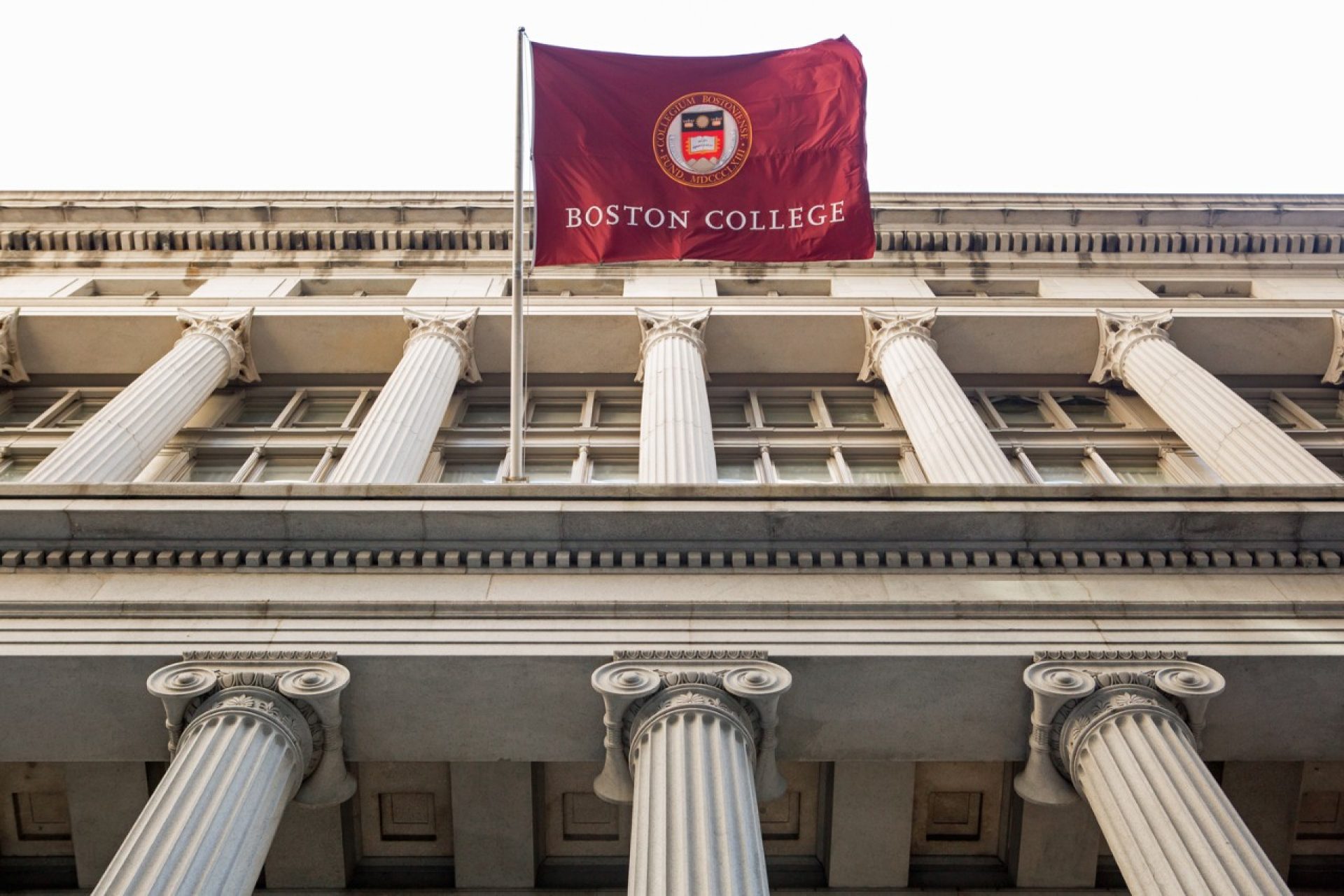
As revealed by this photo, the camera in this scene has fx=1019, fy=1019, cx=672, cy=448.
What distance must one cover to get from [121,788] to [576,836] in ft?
16.8

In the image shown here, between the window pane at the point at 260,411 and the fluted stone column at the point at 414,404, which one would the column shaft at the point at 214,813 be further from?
the window pane at the point at 260,411

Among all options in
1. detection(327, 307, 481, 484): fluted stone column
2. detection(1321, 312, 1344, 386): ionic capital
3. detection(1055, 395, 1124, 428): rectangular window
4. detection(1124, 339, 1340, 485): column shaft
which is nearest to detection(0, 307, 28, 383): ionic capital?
detection(327, 307, 481, 484): fluted stone column

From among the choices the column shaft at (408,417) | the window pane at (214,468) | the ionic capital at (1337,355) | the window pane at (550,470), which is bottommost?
the window pane at (214,468)

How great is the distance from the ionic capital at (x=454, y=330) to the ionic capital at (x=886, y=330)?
760 cm

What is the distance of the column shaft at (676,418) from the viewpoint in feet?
47.6

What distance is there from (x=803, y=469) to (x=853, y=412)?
3056 mm

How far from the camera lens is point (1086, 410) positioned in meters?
20.0

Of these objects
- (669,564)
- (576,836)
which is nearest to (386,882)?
(576,836)

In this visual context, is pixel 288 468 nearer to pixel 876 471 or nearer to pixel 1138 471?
pixel 876 471

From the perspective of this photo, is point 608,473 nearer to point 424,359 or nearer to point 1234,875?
point 424,359

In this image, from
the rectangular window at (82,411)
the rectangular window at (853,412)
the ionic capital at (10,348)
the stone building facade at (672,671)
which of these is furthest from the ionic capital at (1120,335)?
the ionic capital at (10,348)

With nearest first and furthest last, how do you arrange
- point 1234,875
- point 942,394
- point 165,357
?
Result: point 1234,875
point 942,394
point 165,357

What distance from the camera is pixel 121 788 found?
11406 millimetres

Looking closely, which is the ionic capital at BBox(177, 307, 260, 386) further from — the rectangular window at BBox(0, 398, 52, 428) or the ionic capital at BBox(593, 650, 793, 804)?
the ionic capital at BBox(593, 650, 793, 804)
